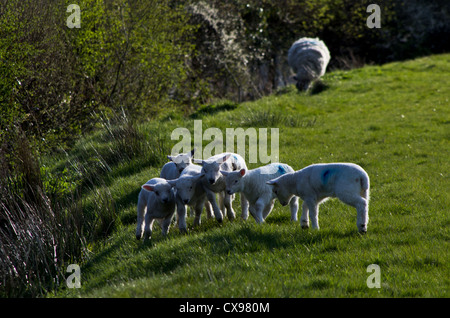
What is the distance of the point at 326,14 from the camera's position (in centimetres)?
2759

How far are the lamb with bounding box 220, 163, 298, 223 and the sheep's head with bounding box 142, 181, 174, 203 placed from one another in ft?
2.60

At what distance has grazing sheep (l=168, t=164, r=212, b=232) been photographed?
25.2ft

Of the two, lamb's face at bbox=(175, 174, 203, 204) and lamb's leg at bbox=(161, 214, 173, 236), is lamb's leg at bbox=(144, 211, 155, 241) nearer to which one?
lamb's leg at bbox=(161, 214, 173, 236)

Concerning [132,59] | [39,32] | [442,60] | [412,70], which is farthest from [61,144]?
[442,60]

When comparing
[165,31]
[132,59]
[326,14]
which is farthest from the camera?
[326,14]

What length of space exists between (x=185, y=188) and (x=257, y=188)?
1.12 metres

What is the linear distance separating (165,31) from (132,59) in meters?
2.24

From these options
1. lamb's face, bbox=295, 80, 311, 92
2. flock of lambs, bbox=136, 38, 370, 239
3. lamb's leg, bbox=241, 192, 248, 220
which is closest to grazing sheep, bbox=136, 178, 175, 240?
flock of lambs, bbox=136, 38, 370, 239

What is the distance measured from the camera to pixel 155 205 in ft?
25.9

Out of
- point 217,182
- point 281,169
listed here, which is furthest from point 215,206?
point 281,169

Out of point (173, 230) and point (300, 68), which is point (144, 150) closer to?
point (173, 230)

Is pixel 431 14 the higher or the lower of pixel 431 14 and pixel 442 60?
the higher

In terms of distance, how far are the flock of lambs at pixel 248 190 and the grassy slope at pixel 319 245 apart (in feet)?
0.92

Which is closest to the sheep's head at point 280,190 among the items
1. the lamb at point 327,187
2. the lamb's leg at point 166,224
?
the lamb at point 327,187
